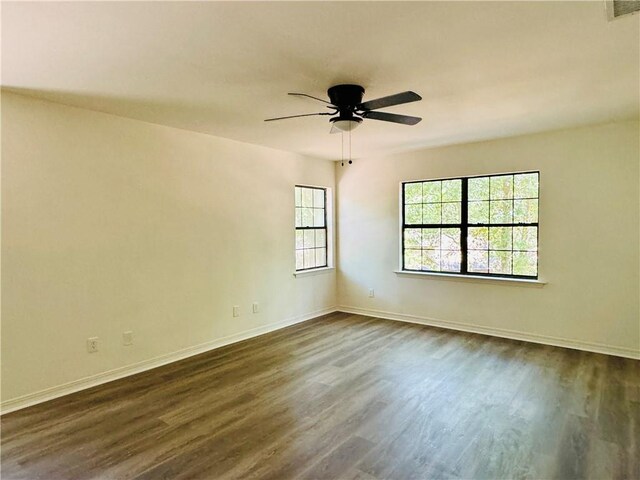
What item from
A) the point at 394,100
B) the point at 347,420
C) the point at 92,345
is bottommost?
the point at 347,420

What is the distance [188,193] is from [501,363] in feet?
11.9

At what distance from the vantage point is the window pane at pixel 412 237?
18.2 ft

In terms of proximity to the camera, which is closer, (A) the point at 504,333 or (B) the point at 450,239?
(A) the point at 504,333

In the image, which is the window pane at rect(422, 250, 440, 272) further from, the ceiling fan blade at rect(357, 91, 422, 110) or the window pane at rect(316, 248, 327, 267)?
the ceiling fan blade at rect(357, 91, 422, 110)

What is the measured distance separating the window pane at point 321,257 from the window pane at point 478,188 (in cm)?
231

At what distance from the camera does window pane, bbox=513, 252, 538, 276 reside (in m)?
4.64

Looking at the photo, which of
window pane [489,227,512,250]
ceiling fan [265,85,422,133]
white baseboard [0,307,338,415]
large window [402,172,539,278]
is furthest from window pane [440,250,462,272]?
ceiling fan [265,85,422,133]

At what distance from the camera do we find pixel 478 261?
16.6 ft

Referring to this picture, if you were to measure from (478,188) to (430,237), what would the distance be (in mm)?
902

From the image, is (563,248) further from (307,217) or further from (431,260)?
(307,217)

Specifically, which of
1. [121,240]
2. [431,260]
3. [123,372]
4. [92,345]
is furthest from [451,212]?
[92,345]

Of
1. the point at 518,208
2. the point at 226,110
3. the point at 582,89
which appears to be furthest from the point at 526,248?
the point at 226,110

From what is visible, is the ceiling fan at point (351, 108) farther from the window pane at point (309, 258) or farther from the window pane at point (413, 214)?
the window pane at point (309, 258)

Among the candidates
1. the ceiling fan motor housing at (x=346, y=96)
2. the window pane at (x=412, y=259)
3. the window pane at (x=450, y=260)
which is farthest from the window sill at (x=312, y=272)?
the ceiling fan motor housing at (x=346, y=96)
